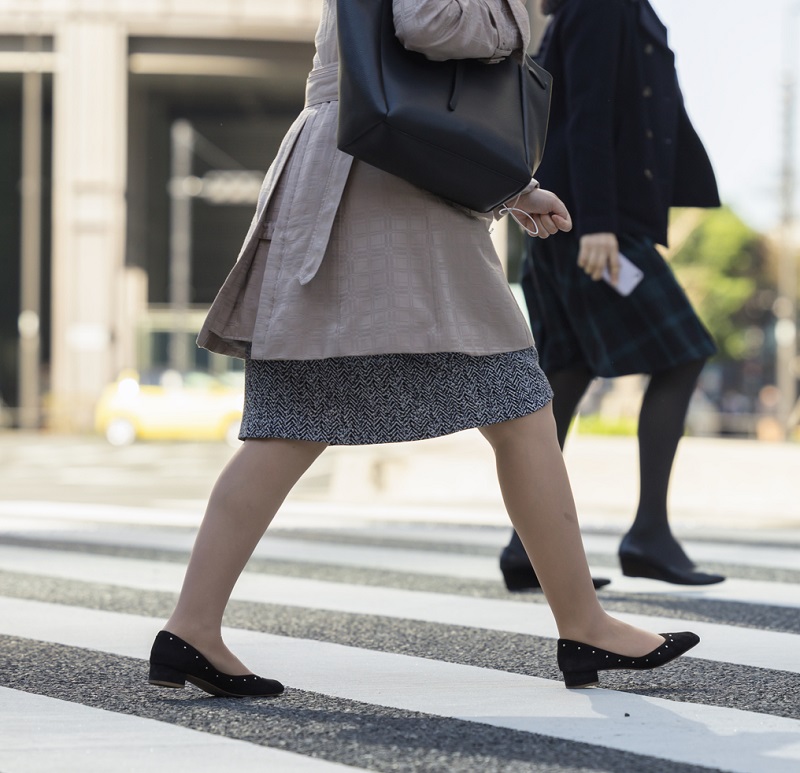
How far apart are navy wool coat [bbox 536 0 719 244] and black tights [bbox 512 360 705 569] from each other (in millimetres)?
400

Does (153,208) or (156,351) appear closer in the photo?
(156,351)

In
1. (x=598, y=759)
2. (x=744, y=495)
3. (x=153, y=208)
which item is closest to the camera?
(x=598, y=759)

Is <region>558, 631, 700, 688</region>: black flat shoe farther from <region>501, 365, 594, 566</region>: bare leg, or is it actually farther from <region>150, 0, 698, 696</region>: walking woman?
<region>501, 365, 594, 566</region>: bare leg

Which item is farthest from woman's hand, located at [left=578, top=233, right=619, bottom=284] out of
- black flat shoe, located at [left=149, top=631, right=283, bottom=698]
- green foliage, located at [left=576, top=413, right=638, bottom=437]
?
green foliage, located at [left=576, top=413, right=638, bottom=437]

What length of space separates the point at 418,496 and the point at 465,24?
6349 millimetres

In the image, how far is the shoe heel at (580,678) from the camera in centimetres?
263

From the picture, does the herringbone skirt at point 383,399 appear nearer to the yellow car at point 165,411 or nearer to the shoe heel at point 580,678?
the shoe heel at point 580,678

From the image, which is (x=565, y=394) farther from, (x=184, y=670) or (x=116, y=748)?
(x=116, y=748)

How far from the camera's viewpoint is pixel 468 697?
8.45ft

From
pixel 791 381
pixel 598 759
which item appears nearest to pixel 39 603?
pixel 598 759

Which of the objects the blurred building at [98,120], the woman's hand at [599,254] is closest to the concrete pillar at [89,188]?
the blurred building at [98,120]

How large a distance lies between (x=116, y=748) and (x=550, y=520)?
899mm

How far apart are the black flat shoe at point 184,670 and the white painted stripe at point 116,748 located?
0.13 m

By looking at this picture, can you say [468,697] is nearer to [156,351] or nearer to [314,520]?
[314,520]
